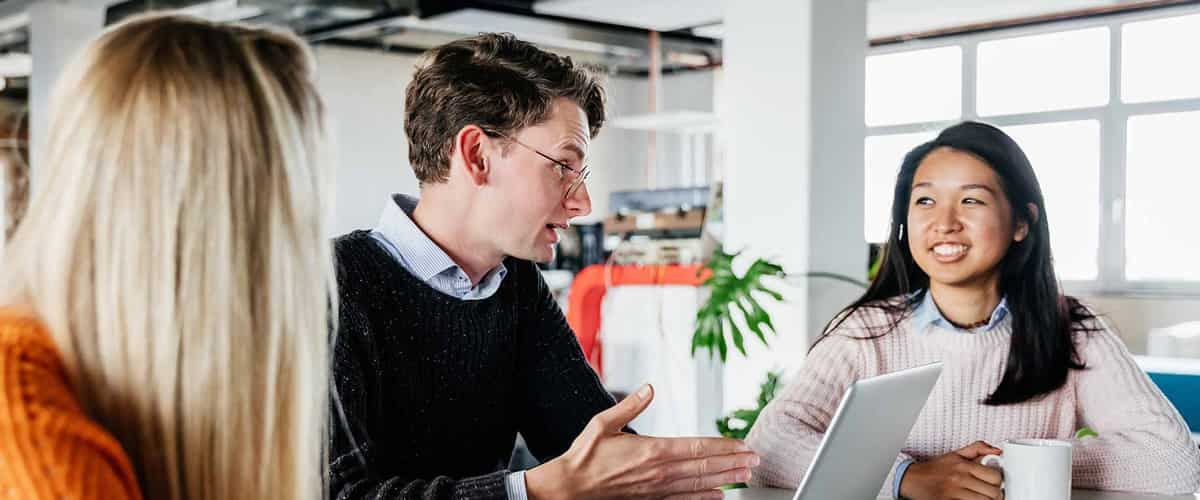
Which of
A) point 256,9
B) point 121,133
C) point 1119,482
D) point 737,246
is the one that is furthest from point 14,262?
point 256,9

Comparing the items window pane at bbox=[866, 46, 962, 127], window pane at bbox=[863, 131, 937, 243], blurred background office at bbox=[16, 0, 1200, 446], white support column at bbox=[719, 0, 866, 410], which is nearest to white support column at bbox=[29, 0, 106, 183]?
blurred background office at bbox=[16, 0, 1200, 446]

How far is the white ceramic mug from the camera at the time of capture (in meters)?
1.56

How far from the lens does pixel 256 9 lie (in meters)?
6.81

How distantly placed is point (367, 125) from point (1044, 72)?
5.59 meters

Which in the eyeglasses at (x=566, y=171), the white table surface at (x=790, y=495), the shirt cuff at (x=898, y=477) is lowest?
the white table surface at (x=790, y=495)

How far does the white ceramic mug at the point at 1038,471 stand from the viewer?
156cm

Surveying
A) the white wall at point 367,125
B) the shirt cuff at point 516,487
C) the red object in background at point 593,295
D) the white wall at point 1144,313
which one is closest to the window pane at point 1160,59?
the white wall at point 1144,313

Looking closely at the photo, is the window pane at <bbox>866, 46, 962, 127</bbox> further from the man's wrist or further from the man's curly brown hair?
the man's wrist

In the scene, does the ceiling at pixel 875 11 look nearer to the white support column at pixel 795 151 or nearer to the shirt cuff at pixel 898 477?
the white support column at pixel 795 151

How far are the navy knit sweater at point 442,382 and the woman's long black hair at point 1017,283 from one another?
56 cm

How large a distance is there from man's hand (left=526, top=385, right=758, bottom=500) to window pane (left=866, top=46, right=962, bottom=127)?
773cm

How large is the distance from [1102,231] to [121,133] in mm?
8392

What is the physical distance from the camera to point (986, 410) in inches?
81.3

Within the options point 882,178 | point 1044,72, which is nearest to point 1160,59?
point 1044,72
